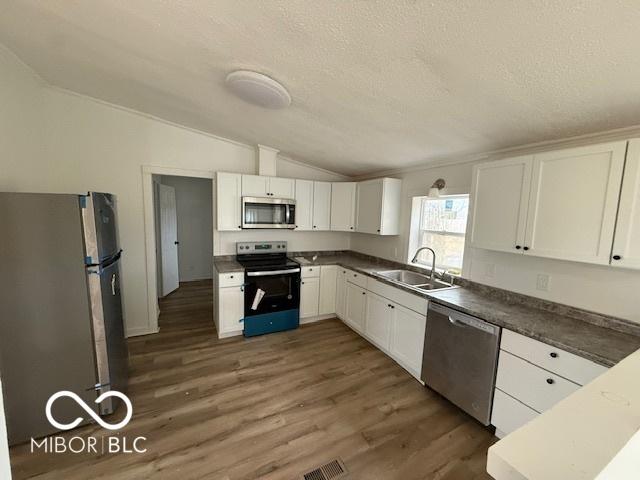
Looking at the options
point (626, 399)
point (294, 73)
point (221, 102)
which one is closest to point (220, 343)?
point (221, 102)

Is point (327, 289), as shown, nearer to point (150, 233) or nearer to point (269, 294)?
point (269, 294)

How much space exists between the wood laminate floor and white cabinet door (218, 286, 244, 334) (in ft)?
0.63

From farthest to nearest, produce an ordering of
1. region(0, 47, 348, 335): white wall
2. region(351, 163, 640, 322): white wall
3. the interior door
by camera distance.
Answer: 1. the interior door
2. region(0, 47, 348, 335): white wall
3. region(351, 163, 640, 322): white wall

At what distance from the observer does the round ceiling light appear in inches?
70.2

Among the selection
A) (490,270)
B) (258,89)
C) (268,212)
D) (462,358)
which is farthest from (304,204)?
(462,358)

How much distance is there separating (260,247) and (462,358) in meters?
2.75

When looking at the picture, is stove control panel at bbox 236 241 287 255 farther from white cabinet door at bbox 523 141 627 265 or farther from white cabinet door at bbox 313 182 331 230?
white cabinet door at bbox 523 141 627 265

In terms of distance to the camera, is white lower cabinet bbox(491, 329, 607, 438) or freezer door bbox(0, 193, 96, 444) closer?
white lower cabinet bbox(491, 329, 607, 438)

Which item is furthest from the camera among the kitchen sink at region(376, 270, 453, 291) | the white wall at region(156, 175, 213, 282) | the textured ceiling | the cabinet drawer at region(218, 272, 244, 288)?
the white wall at region(156, 175, 213, 282)

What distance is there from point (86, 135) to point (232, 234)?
1.89 meters

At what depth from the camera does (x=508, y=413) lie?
1.81 meters

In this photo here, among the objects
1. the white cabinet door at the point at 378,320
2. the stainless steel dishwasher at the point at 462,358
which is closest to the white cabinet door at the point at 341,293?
the white cabinet door at the point at 378,320

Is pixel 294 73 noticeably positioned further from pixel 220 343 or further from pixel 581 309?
pixel 220 343

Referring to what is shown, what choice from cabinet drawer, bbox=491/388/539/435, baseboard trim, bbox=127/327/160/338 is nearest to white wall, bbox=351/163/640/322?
cabinet drawer, bbox=491/388/539/435
